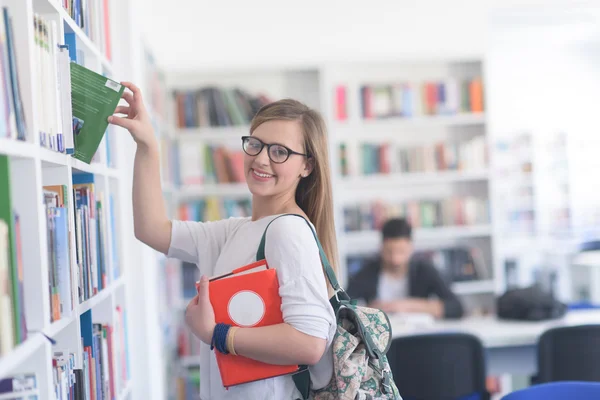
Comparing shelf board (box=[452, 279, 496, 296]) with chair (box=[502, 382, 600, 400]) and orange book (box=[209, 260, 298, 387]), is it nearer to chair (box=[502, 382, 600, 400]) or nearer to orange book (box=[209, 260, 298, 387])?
chair (box=[502, 382, 600, 400])

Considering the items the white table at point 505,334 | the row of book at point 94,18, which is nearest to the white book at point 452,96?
the white table at point 505,334

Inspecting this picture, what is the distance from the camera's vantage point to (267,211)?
1572mm

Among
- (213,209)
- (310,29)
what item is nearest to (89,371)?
(213,209)

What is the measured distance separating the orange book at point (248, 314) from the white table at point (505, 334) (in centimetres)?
166

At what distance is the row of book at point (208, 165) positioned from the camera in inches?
180

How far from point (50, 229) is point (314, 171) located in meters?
0.59

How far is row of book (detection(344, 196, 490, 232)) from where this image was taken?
184 inches

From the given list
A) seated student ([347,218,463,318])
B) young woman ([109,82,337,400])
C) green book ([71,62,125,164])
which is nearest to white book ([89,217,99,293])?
young woman ([109,82,337,400])

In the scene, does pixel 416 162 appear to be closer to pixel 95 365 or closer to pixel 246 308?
pixel 95 365

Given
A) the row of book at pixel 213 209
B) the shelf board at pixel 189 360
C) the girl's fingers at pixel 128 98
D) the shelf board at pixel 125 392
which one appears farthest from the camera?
the row of book at pixel 213 209

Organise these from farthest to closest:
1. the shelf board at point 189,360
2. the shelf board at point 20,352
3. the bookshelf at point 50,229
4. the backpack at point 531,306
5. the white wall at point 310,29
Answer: the white wall at point 310,29 → the shelf board at point 189,360 → the backpack at point 531,306 → the bookshelf at point 50,229 → the shelf board at point 20,352

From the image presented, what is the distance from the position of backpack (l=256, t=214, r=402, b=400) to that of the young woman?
0.02 metres

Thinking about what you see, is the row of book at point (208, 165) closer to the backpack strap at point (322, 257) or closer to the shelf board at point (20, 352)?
the backpack strap at point (322, 257)

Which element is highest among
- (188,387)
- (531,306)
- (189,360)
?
(531,306)
